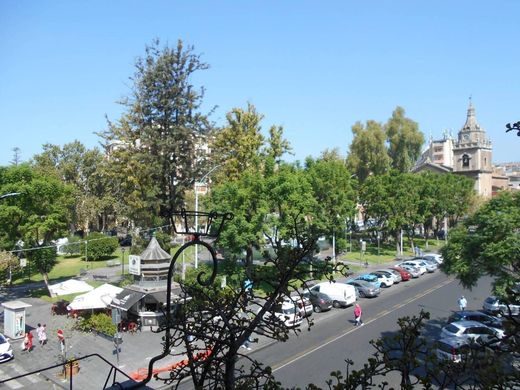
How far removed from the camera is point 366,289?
29203mm

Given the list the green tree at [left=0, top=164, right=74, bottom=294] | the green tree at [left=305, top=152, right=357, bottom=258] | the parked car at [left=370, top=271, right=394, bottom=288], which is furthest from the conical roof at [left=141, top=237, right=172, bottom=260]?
the parked car at [left=370, top=271, right=394, bottom=288]

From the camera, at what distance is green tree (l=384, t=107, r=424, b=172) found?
61.4 meters

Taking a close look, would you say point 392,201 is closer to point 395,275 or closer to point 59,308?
point 395,275

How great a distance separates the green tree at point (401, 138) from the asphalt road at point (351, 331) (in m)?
30.4

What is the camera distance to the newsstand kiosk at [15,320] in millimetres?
21266

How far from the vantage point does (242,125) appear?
124 feet

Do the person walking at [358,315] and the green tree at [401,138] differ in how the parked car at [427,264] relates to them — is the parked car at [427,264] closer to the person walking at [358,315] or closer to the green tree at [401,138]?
the person walking at [358,315]

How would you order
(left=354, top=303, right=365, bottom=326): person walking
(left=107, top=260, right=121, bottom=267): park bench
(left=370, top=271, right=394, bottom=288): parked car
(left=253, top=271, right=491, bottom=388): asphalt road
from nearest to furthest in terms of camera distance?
(left=253, top=271, right=491, bottom=388): asphalt road
(left=354, top=303, right=365, bottom=326): person walking
(left=370, top=271, right=394, bottom=288): parked car
(left=107, top=260, right=121, bottom=267): park bench

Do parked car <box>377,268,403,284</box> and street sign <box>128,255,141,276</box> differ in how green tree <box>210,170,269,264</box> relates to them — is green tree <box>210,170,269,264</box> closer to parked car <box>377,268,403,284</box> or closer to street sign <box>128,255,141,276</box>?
street sign <box>128,255,141,276</box>

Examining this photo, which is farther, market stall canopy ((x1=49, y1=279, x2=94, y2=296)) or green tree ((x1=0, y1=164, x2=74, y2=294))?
green tree ((x1=0, y1=164, x2=74, y2=294))

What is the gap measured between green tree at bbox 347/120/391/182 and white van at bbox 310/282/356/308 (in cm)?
3347

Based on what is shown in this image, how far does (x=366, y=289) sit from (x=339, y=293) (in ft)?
10.9

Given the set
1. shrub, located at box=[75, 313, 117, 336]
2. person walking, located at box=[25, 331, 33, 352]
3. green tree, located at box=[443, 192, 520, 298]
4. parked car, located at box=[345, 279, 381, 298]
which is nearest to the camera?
green tree, located at box=[443, 192, 520, 298]

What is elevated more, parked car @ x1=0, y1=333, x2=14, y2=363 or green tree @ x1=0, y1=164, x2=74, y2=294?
green tree @ x1=0, y1=164, x2=74, y2=294
